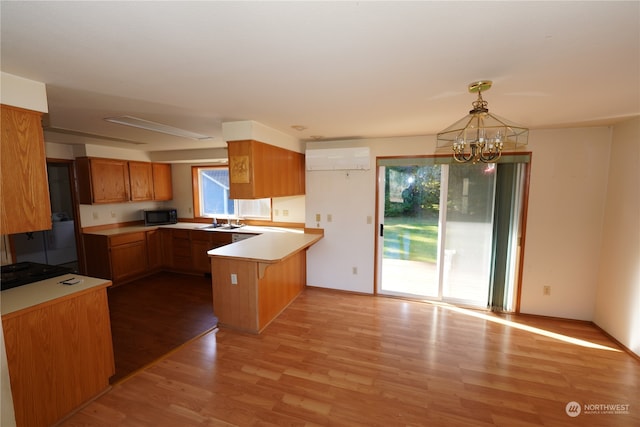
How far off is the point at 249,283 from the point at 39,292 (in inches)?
61.1

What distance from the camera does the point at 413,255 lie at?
12.5 feet

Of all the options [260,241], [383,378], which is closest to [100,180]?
[260,241]

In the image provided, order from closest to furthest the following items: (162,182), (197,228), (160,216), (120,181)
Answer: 1. (120,181)
2. (197,228)
3. (160,216)
4. (162,182)

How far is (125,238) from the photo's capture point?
13.9 feet

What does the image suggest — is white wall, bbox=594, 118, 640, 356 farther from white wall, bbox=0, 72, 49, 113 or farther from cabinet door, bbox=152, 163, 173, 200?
cabinet door, bbox=152, 163, 173, 200

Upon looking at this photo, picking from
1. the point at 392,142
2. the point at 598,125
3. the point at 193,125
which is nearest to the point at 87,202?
the point at 193,125

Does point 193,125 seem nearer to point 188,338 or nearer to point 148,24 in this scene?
point 148,24

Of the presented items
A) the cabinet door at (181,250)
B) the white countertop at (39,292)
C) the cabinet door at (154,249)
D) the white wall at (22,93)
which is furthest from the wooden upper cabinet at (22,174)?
the cabinet door at (154,249)

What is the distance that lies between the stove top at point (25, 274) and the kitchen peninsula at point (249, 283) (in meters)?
1.23

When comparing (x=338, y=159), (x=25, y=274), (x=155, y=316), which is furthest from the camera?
(x=338, y=159)

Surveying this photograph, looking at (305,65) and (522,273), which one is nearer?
(305,65)

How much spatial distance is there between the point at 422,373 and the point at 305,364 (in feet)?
3.35

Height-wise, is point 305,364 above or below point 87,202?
below

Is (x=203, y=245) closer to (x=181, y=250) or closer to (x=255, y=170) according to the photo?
(x=181, y=250)
